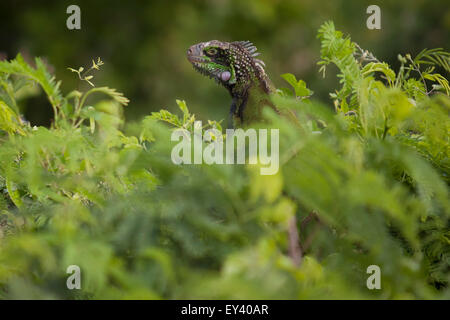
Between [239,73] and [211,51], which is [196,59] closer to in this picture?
[211,51]

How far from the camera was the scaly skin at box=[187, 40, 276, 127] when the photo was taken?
224 centimetres

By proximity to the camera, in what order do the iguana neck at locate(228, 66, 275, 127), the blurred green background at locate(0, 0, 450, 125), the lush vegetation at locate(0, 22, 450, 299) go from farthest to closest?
the blurred green background at locate(0, 0, 450, 125) → the iguana neck at locate(228, 66, 275, 127) → the lush vegetation at locate(0, 22, 450, 299)

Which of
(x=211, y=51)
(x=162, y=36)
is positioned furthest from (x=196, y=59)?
(x=162, y=36)

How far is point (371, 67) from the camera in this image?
150 cm

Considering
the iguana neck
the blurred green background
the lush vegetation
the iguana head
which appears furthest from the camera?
the blurred green background

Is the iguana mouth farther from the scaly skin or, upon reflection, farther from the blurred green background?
the blurred green background

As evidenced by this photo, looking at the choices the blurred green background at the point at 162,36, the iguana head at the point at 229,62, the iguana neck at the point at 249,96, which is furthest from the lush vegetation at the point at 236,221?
the blurred green background at the point at 162,36

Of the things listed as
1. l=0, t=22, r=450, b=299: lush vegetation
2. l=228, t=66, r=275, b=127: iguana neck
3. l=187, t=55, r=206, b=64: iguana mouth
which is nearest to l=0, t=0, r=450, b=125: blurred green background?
l=187, t=55, r=206, b=64: iguana mouth

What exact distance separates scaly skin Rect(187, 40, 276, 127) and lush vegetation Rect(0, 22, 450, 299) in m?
0.99

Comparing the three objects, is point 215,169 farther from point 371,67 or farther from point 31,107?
point 31,107
